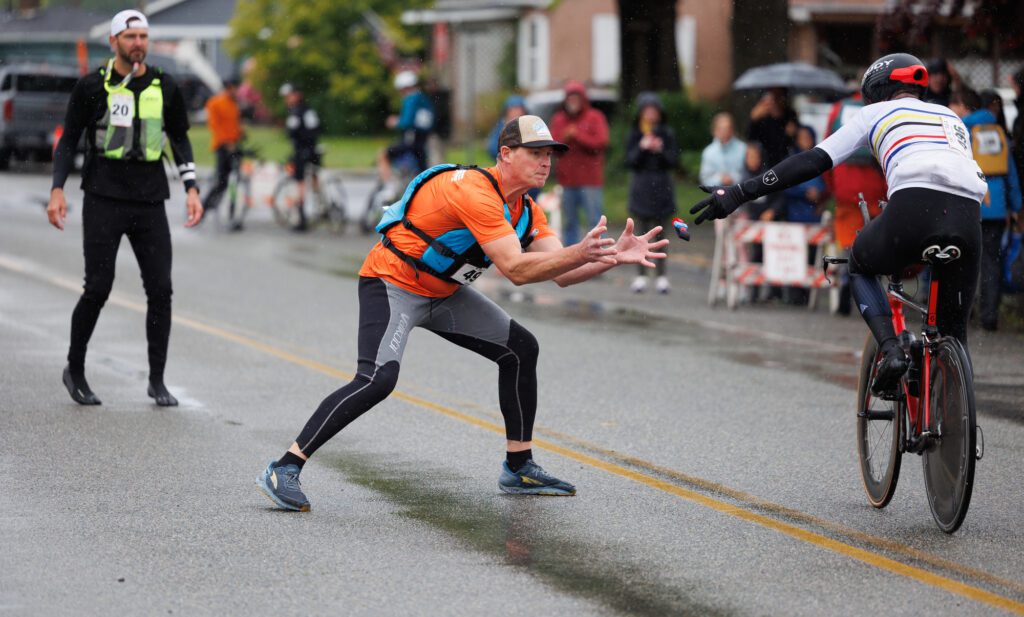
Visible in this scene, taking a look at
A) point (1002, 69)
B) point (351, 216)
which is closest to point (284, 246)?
point (351, 216)

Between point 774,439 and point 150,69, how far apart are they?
4064 mm

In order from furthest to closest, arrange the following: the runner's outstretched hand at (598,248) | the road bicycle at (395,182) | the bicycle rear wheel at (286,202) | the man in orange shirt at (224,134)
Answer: the bicycle rear wheel at (286,202)
the road bicycle at (395,182)
the man in orange shirt at (224,134)
the runner's outstretched hand at (598,248)

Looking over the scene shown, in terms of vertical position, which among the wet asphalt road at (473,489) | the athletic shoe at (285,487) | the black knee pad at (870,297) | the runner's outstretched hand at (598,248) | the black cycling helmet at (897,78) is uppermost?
the black cycling helmet at (897,78)

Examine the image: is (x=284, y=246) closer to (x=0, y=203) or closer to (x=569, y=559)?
(x=0, y=203)

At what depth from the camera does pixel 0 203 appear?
85.6 ft

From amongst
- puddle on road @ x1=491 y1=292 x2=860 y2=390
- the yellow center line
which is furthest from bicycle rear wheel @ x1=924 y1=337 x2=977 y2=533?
puddle on road @ x1=491 y1=292 x2=860 y2=390

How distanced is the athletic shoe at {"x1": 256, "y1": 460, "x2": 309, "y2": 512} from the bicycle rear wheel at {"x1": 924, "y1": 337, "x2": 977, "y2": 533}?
2.62 m

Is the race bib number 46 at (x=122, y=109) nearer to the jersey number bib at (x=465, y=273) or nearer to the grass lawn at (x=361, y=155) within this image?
the jersey number bib at (x=465, y=273)

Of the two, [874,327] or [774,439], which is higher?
[874,327]

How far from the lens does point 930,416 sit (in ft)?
22.1

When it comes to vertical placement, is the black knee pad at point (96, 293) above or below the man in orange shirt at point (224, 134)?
below

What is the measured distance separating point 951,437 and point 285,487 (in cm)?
275

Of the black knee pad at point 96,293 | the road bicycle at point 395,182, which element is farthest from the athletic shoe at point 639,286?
the black knee pad at point 96,293

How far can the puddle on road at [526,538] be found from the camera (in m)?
5.73
